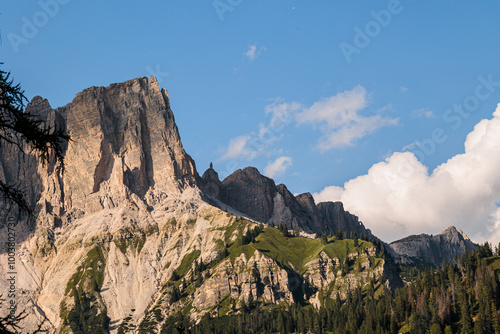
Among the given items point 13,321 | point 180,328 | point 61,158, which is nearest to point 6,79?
point 61,158

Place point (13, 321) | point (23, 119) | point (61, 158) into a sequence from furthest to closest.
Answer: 1. point (61, 158)
2. point (23, 119)
3. point (13, 321)

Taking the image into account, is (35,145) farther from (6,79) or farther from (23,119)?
(6,79)

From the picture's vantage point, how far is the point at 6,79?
22.8m

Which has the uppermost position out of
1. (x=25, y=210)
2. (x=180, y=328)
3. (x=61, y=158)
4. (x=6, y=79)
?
(x=6, y=79)

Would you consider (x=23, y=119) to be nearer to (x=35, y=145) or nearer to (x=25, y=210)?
(x=35, y=145)

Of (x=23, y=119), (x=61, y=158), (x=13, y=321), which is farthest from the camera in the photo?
(x=61, y=158)

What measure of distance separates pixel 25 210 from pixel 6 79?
500cm

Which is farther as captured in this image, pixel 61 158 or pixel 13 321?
pixel 61 158

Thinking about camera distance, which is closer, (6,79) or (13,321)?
(13,321)

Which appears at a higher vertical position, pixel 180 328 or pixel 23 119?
pixel 23 119

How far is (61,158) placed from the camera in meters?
24.2

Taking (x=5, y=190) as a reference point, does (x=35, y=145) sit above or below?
above

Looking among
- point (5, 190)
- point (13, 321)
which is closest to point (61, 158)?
point (5, 190)

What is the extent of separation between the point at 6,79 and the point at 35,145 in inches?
104
